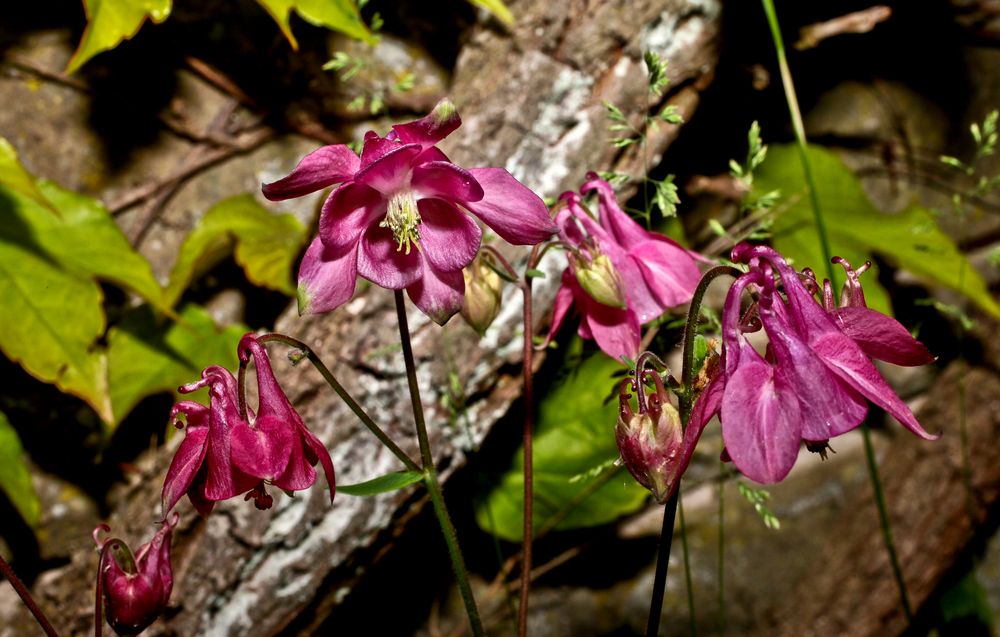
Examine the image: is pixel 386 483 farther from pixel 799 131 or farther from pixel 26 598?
pixel 799 131

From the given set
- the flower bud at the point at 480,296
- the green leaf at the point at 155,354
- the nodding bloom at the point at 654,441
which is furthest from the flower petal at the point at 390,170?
the green leaf at the point at 155,354

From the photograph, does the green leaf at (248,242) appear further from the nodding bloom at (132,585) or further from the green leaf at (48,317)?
the nodding bloom at (132,585)

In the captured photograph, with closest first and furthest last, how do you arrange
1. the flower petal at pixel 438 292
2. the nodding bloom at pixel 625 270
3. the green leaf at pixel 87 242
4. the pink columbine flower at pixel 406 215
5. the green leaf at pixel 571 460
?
the pink columbine flower at pixel 406 215
the flower petal at pixel 438 292
the nodding bloom at pixel 625 270
the green leaf at pixel 87 242
the green leaf at pixel 571 460

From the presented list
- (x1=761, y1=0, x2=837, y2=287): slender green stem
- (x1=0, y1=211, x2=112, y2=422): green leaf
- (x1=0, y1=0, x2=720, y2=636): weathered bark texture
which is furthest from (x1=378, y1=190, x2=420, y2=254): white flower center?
(x1=0, y1=211, x2=112, y2=422): green leaf

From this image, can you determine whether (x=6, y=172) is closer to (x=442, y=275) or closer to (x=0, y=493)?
(x=0, y=493)

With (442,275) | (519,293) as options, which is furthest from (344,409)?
(442,275)

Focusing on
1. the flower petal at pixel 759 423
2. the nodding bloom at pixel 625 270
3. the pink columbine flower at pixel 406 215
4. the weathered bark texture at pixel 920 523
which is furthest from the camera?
the weathered bark texture at pixel 920 523

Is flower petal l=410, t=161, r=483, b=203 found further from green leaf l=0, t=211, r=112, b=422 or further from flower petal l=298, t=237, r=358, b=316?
green leaf l=0, t=211, r=112, b=422
